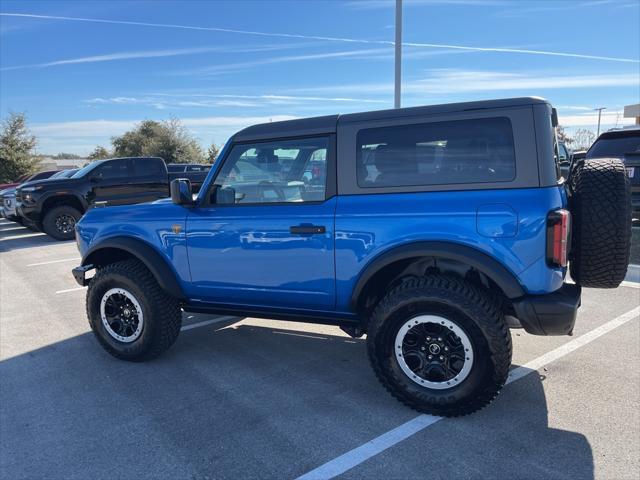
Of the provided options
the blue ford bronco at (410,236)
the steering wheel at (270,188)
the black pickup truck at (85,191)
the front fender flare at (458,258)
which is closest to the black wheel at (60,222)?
the black pickup truck at (85,191)

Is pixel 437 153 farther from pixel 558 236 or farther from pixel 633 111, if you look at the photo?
pixel 633 111

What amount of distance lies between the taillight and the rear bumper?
228mm

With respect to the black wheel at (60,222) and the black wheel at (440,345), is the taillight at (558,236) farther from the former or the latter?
the black wheel at (60,222)

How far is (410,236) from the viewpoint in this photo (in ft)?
10.0

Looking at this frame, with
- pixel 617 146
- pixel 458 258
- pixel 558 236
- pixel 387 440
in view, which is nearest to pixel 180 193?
pixel 458 258

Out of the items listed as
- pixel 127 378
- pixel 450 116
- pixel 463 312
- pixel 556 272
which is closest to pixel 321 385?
pixel 463 312

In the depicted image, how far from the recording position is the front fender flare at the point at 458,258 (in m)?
2.87

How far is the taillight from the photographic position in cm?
271

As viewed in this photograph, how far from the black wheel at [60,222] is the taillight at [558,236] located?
1154 centimetres

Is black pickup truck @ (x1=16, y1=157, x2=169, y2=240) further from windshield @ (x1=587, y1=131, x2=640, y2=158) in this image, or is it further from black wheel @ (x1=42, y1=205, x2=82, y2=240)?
windshield @ (x1=587, y1=131, x2=640, y2=158)

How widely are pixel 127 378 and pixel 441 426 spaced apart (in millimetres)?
2397

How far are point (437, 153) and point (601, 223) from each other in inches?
42.7

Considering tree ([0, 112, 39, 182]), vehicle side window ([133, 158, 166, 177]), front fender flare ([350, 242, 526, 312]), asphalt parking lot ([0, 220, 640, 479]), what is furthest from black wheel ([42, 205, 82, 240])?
tree ([0, 112, 39, 182])

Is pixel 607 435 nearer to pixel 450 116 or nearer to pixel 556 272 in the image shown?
pixel 556 272
